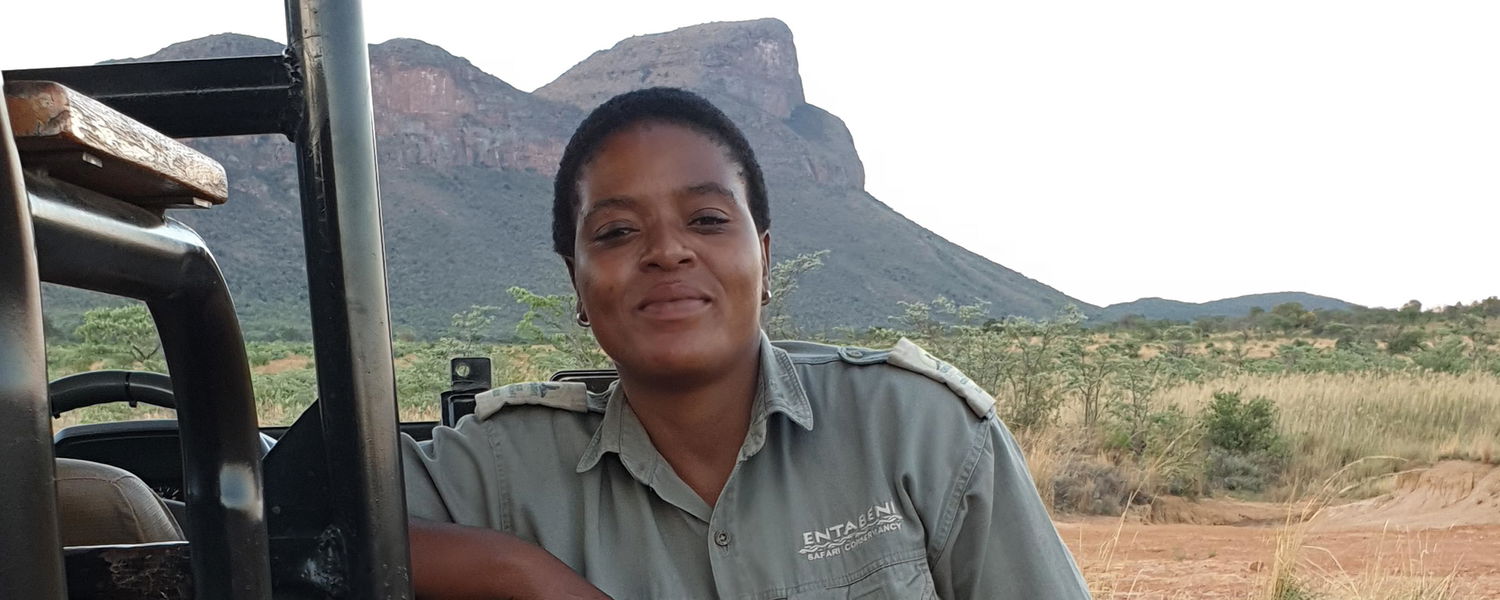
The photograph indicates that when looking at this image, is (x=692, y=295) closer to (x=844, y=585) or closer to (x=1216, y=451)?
(x=844, y=585)

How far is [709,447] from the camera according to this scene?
1.84 metres

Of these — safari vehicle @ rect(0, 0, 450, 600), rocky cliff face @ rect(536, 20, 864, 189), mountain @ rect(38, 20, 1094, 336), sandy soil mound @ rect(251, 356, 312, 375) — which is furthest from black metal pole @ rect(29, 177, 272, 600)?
rocky cliff face @ rect(536, 20, 864, 189)

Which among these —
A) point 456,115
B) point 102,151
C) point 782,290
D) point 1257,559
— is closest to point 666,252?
point 102,151

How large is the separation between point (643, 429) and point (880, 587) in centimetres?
40

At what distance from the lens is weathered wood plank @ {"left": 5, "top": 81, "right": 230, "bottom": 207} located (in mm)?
629

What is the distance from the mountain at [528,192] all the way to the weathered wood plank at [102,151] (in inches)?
641

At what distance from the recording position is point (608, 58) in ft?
223

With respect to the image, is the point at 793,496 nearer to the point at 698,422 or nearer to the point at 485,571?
the point at 698,422

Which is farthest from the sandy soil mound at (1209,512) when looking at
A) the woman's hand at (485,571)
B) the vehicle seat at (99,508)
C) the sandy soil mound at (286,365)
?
the sandy soil mound at (286,365)

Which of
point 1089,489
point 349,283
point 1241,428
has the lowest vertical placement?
point 1089,489

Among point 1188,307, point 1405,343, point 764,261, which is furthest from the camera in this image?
point 1188,307

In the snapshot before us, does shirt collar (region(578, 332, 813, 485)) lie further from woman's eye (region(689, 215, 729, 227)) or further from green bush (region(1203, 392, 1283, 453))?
green bush (region(1203, 392, 1283, 453))

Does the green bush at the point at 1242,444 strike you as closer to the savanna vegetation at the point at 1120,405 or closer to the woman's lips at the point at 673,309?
the savanna vegetation at the point at 1120,405

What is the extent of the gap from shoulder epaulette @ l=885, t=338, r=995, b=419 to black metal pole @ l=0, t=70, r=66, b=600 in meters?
1.32
